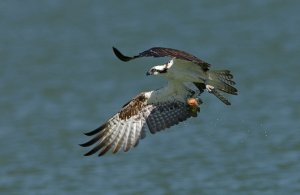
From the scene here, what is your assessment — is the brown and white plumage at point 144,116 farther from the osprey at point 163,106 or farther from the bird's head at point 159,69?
the bird's head at point 159,69

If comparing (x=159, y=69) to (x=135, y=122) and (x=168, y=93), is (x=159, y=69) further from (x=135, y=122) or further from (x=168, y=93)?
(x=135, y=122)

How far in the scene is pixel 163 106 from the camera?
10953 mm

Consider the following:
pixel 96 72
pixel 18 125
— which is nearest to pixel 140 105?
pixel 18 125

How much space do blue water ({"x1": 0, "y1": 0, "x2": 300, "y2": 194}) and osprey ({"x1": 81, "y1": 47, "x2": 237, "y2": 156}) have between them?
6.10 feet

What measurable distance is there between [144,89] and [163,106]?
299 inches

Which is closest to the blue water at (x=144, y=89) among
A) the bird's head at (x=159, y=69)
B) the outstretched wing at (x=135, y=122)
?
the outstretched wing at (x=135, y=122)

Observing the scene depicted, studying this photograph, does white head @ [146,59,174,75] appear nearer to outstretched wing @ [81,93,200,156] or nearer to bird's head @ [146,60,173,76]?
bird's head @ [146,60,173,76]

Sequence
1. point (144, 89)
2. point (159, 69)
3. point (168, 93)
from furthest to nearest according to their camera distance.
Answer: point (144, 89), point (168, 93), point (159, 69)

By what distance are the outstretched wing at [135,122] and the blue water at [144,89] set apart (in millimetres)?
1806

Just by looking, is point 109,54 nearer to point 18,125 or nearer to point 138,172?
point 18,125

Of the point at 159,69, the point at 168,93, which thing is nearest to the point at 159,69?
the point at 159,69

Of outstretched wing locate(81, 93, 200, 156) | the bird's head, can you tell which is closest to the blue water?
outstretched wing locate(81, 93, 200, 156)

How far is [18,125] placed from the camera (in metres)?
17.5

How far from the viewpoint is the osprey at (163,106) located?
1037 centimetres
